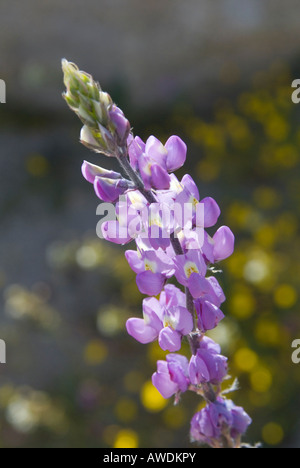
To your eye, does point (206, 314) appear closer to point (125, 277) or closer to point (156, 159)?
point (156, 159)

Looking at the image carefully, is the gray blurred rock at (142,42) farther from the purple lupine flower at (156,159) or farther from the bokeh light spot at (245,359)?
the purple lupine flower at (156,159)

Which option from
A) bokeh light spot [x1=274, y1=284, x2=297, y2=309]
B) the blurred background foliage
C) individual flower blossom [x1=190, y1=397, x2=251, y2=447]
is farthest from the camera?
bokeh light spot [x1=274, y1=284, x2=297, y2=309]

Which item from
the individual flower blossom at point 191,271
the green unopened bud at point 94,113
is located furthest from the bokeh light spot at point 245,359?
the green unopened bud at point 94,113

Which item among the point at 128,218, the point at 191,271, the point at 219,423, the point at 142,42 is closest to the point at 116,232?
the point at 128,218

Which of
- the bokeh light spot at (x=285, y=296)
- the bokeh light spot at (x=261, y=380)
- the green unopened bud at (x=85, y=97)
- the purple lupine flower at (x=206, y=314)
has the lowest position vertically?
the purple lupine flower at (x=206, y=314)

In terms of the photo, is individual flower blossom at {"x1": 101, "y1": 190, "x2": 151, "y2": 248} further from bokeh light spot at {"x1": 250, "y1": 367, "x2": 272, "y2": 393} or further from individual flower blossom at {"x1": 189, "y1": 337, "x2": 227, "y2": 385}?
bokeh light spot at {"x1": 250, "y1": 367, "x2": 272, "y2": 393}

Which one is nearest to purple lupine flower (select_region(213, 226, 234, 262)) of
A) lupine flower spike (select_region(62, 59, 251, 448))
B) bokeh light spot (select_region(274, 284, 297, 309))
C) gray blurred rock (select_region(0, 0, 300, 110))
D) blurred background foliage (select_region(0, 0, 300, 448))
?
lupine flower spike (select_region(62, 59, 251, 448))

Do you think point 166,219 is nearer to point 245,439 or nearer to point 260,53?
point 245,439
